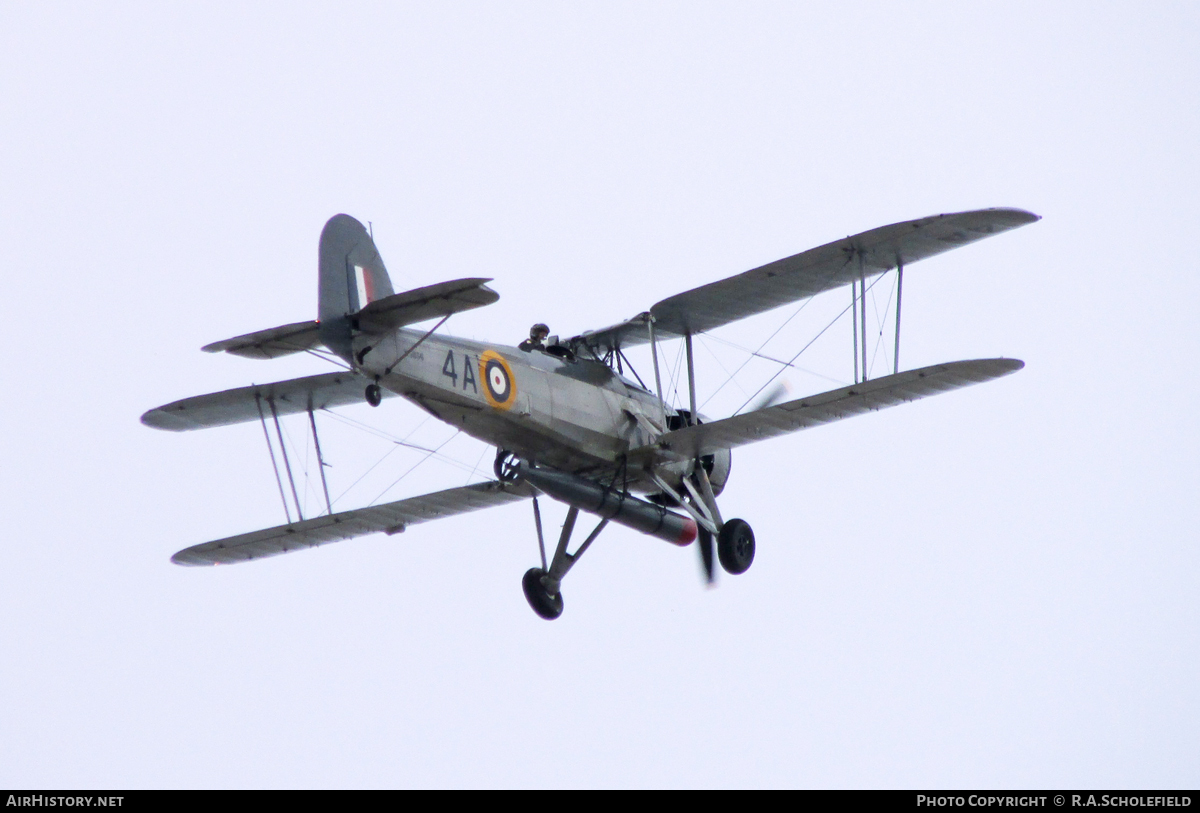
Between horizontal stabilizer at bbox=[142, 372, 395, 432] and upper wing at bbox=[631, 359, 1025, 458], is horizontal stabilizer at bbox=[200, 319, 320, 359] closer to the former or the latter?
horizontal stabilizer at bbox=[142, 372, 395, 432]

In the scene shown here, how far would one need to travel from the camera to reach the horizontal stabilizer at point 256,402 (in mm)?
17625

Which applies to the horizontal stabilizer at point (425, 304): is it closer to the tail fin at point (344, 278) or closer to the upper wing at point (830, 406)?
the tail fin at point (344, 278)

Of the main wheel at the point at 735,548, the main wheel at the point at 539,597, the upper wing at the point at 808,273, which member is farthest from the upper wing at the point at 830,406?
the main wheel at the point at 539,597

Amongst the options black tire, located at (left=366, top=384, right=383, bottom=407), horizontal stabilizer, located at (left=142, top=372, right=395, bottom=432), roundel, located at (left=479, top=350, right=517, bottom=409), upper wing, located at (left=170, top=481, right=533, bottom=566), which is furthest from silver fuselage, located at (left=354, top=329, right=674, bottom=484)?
horizontal stabilizer, located at (left=142, top=372, right=395, bottom=432)

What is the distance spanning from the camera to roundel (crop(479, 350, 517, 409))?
15.3 meters

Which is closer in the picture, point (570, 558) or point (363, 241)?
point (363, 241)

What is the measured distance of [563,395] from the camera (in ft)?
52.9

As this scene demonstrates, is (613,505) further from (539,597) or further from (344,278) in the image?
(344,278)

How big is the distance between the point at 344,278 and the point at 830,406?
4356 millimetres

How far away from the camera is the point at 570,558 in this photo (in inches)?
682
